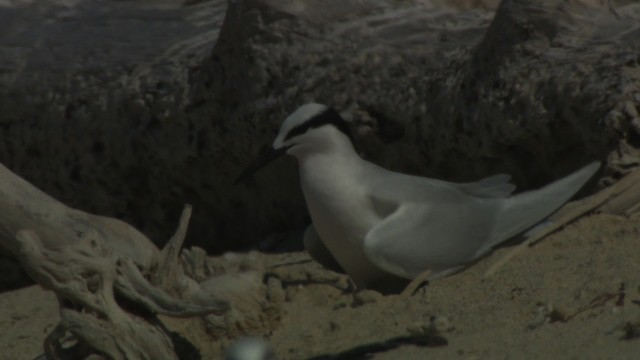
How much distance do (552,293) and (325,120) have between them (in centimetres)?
136

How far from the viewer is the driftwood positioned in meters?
4.93

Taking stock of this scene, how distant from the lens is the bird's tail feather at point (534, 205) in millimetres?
5668

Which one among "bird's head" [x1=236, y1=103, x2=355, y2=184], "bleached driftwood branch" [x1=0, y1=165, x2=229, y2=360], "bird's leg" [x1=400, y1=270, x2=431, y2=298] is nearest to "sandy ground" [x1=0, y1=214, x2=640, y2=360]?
"bird's leg" [x1=400, y1=270, x2=431, y2=298]

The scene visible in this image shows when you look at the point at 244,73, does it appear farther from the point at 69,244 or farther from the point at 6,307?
the point at 69,244

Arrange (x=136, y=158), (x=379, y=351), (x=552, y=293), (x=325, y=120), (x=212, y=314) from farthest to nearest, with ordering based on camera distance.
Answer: (x=136, y=158) < (x=325, y=120) < (x=212, y=314) < (x=552, y=293) < (x=379, y=351)

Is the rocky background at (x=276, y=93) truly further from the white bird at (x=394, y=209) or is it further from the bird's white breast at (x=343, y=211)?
the bird's white breast at (x=343, y=211)

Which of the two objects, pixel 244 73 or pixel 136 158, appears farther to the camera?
pixel 136 158

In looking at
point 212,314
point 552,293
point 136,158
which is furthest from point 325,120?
point 136,158

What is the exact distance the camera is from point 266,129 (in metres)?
7.05

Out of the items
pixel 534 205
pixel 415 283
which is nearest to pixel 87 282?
pixel 415 283

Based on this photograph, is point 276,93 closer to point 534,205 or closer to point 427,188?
point 427,188

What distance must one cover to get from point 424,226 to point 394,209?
0.13m

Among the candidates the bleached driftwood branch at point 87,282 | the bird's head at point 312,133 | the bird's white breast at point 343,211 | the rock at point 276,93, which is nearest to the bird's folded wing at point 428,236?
the bird's white breast at point 343,211

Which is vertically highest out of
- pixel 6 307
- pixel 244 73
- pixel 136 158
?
pixel 244 73
